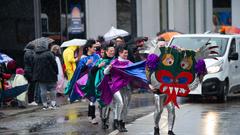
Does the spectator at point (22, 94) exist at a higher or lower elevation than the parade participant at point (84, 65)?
lower

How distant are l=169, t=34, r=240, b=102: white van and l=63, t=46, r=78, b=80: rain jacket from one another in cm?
286

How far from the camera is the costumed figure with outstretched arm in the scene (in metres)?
11.3

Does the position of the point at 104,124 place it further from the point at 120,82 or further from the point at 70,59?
the point at 70,59

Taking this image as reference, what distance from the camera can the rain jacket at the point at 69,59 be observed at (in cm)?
1902

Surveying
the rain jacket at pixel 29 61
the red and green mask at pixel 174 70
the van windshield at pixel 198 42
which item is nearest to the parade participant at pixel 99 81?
the red and green mask at pixel 174 70

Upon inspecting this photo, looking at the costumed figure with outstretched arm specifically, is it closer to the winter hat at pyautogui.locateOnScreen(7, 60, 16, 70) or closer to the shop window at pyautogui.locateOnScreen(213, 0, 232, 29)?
the winter hat at pyautogui.locateOnScreen(7, 60, 16, 70)

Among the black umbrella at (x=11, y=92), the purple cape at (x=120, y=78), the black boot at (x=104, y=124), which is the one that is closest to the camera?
the purple cape at (x=120, y=78)

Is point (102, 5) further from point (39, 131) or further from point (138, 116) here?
point (39, 131)

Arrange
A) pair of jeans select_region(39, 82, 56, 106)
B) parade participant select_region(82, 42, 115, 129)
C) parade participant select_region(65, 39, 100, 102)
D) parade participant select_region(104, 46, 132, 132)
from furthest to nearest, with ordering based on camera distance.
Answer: pair of jeans select_region(39, 82, 56, 106) < parade participant select_region(65, 39, 100, 102) < parade participant select_region(82, 42, 115, 129) < parade participant select_region(104, 46, 132, 132)

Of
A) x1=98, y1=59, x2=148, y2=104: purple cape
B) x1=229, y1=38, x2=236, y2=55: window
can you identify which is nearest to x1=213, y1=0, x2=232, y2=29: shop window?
x1=229, y1=38, x2=236, y2=55: window

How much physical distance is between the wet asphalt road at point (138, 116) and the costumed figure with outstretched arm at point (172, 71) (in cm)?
94

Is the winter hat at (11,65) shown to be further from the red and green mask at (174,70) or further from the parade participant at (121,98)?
the red and green mask at (174,70)

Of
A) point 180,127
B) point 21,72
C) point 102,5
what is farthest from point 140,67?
point 102,5

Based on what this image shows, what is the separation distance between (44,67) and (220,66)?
4649mm
